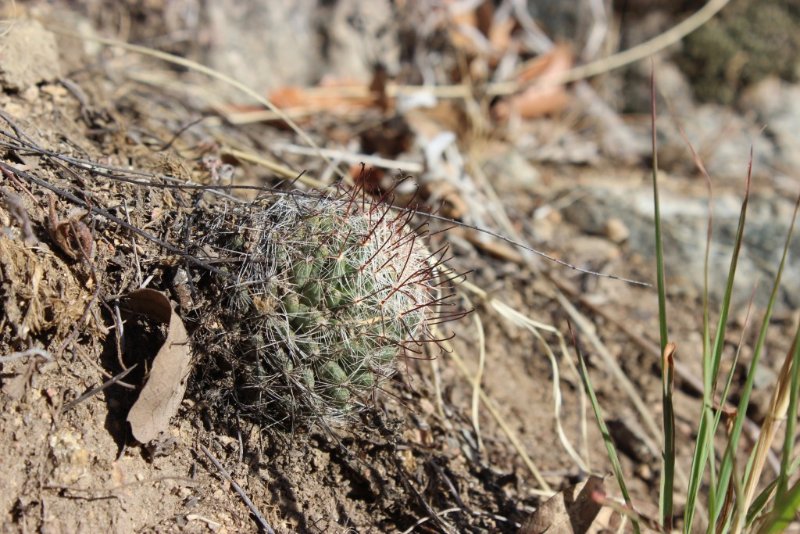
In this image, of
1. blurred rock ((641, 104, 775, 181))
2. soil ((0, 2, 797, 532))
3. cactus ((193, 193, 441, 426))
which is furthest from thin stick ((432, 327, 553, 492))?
blurred rock ((641, 104, 775, 181))

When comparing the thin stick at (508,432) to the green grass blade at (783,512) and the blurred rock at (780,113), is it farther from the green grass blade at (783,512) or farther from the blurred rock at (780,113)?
the blurred rock at (780,113)

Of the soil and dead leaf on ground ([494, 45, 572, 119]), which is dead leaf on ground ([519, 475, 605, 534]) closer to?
the soil

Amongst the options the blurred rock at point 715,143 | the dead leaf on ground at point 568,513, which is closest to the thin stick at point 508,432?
the dead leaf on ground at point 568,513

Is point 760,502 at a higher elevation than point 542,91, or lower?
lower

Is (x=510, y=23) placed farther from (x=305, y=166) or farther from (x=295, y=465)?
(x=295, y=465)

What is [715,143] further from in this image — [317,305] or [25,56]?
[25,56]

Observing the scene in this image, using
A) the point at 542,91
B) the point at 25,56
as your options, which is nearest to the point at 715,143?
the point at 542,91
